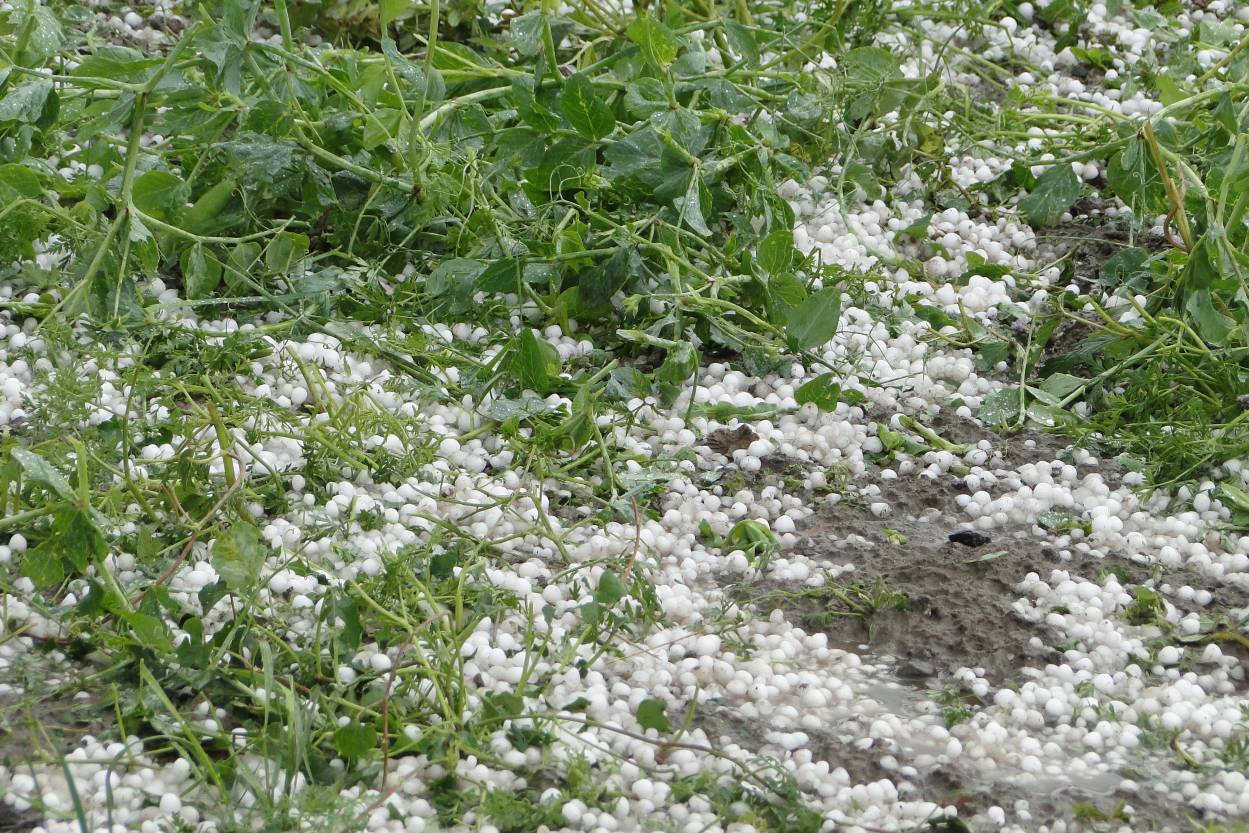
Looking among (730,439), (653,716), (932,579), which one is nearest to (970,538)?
(932,579)

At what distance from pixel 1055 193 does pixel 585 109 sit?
42.7 inches

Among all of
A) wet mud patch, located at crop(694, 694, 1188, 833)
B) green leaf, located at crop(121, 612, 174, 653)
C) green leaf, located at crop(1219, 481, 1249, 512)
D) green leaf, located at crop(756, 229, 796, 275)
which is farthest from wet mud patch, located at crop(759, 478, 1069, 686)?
green leaf, located at crop(121, 612, 174, 653)

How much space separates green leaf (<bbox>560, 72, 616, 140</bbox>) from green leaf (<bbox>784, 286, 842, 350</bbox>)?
1.71ft

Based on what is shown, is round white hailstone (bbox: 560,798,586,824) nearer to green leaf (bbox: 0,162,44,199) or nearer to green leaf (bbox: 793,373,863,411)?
green leaf (bbox: 793,373,863,411)

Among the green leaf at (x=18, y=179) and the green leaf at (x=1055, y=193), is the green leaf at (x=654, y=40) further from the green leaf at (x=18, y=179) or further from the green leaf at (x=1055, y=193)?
the green leaf at (x=18, y=179)

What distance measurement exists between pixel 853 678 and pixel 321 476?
945mm

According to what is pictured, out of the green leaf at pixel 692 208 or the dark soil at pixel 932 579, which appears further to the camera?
the green leaf at pixel 692 208

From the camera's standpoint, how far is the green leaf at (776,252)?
8.71 feet

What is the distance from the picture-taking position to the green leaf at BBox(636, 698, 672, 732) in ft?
6.06

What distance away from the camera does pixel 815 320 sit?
2656 millimetres

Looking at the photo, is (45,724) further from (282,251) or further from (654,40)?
(654,40)

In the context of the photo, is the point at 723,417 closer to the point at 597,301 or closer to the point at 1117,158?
the point at 597,301

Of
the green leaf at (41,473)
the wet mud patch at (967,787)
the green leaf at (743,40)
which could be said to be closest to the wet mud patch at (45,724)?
the green leaf at (41,473)

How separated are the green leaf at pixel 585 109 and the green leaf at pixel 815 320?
20.5 inches
